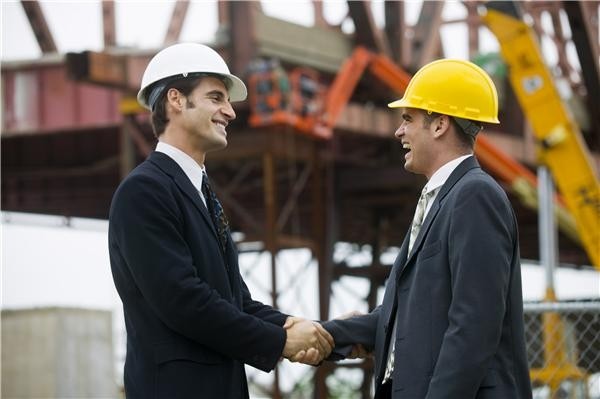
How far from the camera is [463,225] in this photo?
17.6ft

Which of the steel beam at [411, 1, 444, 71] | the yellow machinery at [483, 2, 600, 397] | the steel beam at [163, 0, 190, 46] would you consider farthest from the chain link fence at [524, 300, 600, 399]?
the steel beam at [163, 0, 190, 46]

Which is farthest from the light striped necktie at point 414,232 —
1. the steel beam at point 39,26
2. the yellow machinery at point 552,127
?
the steel beam at point 39,26

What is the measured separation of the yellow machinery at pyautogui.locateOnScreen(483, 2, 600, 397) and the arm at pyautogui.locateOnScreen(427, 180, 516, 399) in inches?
735

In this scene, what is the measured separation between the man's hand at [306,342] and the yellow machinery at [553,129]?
700 inches

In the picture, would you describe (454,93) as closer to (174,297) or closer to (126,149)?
(174,297)

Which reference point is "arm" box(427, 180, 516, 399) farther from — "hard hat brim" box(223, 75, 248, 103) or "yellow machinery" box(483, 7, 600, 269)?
"yellow machinery" box(483, 7, 600, 269)

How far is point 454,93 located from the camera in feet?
18.9

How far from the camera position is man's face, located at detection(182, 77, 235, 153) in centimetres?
609

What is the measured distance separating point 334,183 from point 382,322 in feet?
95.0

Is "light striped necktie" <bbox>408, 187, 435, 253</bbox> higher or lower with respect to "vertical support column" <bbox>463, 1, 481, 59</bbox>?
lower

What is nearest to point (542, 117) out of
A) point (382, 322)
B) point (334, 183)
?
point (334, 183)

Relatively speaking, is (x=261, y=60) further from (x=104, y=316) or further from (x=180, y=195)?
(x=180, y=195)

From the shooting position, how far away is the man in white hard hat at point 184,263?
5703 millimetres

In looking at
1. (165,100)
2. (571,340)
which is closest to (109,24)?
(571,340)
